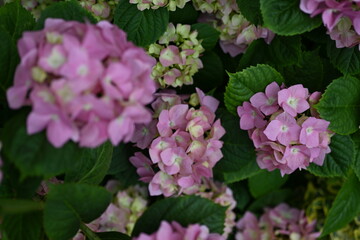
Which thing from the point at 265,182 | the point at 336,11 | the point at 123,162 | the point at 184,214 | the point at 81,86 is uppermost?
the point at 81,86

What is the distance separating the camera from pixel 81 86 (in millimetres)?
559

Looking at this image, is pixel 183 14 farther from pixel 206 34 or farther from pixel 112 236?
pixel 112 236

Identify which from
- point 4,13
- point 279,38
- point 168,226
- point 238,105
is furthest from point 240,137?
point 4,13

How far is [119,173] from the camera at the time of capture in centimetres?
117

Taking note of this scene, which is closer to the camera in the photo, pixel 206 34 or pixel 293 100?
pixel 293 100

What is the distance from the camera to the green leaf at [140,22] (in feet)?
3.31

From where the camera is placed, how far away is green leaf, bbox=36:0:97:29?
781 millimetres

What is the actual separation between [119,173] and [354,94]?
53 cm

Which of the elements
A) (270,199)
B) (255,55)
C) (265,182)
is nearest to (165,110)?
(255,55)

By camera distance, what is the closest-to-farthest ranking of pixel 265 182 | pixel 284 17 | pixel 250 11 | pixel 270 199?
1. pixel 284 17
2. pixel 250 11
3. pixel 265 182
4. pixel 270 199

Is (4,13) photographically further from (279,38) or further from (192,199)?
(279,38)

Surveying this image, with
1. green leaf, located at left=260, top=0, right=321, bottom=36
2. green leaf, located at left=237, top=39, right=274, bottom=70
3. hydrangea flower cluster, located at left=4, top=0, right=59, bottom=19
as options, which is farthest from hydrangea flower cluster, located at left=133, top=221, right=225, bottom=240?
hydrangea flower cluster, located at left=4, top=0, right=59, bottom=19

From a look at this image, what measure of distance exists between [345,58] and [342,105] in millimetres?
108

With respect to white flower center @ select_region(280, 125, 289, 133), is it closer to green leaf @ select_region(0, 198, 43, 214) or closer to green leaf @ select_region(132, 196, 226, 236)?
green leaf @ select_region(132, 196, 226, 236)
